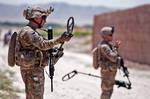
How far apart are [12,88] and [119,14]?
56.0 feet

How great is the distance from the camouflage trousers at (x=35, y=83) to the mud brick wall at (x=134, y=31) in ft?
51.7

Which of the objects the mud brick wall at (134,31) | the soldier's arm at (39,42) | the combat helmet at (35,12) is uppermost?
the combat helmet at (35,12)

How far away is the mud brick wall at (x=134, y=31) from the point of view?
24.0 metres

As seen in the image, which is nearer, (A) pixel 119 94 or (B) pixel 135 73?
(A) pixel 119 94

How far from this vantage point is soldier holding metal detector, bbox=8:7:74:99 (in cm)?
742

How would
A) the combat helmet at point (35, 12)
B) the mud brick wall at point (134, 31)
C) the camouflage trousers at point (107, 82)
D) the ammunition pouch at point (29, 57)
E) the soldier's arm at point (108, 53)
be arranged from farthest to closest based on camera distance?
the mud brick wall at point (134, 31) < the camouflage trousers at point (107, 82) < the soldier's arm at point (108, 53) < the combat helmet at point (35, 12) < the ammunition pouch at point (29, 57)

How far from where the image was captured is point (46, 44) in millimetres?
7395

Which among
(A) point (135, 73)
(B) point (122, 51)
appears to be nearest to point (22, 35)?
(A) point (135, 73)

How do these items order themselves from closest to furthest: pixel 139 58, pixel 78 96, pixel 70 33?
pixel 70 33 < pixel 78 96 < pixel 139 58

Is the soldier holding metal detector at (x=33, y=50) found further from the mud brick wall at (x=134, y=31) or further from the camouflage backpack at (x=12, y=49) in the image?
the mud brick wall at (x=134, y=31)

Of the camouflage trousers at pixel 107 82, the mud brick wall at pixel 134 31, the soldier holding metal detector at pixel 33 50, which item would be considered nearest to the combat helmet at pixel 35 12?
the soldier holding metal detector at pixel 33 50

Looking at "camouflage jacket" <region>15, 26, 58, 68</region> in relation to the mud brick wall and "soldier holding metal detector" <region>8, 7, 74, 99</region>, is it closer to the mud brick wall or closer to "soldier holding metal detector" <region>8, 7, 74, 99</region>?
"soldier holding metal detector" <region>8, 7, 74, 99</region>

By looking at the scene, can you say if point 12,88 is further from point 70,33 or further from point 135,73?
point 135,73

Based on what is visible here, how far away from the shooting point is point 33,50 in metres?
7.56
